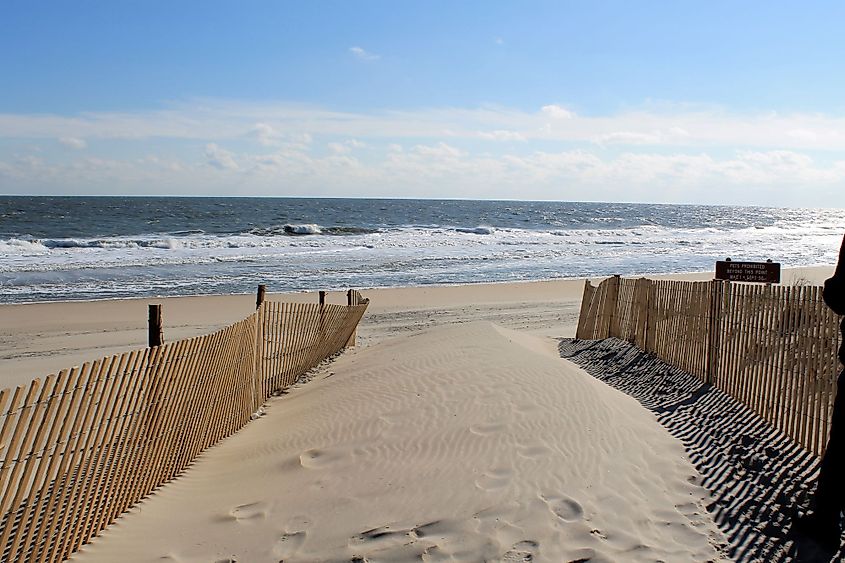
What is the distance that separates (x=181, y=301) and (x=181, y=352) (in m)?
16.0

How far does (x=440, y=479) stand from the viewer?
590cm

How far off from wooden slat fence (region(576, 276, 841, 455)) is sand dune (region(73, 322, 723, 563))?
3.81ft

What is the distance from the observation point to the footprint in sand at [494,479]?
5.61 metres

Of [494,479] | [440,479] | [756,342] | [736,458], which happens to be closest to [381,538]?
[440,479]

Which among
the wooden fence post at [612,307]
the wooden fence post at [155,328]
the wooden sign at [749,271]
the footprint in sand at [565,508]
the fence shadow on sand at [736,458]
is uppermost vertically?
the wooden sign at [749,271]

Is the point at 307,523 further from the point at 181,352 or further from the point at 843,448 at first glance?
the point at 843,448

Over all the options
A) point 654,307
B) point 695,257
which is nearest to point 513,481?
point 654,307

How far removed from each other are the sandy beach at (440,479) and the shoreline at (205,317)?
19.8 ft

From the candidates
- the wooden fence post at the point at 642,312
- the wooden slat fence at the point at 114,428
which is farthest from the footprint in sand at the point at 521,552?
the wooden fence post at the point at 642,312

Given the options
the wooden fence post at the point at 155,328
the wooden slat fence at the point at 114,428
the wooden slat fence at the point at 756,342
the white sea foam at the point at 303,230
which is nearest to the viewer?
the wooden slat fence at the point at 114,428

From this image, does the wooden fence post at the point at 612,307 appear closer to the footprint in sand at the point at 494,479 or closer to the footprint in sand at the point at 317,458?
the footprint in sand at the point at 317,458

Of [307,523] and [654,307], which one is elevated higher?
[654,307]

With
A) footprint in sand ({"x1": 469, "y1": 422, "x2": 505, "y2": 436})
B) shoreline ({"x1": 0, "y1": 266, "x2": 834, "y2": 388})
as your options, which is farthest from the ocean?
footprint in sand ({"x1": 469, "y1": 422, "x2": 505, "y2": 436})

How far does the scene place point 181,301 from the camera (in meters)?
21.9
